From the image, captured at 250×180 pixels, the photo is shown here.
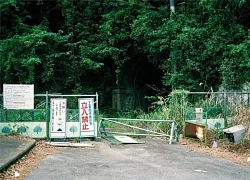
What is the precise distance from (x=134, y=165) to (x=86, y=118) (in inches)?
133

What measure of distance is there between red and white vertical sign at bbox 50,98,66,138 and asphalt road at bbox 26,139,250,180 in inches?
39.0

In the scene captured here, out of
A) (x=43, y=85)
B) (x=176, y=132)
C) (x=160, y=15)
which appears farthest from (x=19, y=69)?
(x=176, y=132)

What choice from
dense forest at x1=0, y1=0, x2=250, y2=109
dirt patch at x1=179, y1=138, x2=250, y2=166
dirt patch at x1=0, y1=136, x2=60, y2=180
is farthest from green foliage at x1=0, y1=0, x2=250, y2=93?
dirt patch at x1=0, y1=136, x2=60, y2=180

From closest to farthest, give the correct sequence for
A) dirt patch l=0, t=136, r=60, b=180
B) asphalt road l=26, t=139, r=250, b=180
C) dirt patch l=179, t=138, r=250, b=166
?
dirt patch l=0, t=136, r=60, b=180 < asphalt road l=26, t=139, r=250, b=180 < dirt patch l=179, t=138, r=250, b=166

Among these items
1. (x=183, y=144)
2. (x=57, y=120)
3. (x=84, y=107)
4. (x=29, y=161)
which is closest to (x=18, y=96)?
(x=57, y=120)

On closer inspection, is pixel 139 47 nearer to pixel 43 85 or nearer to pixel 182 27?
pixel 182 27

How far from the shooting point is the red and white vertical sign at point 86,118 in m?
9.98

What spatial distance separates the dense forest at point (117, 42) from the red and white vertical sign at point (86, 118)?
5588 mm

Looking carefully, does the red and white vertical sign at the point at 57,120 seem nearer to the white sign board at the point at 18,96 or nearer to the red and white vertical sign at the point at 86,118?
the red and white vertical sign at the point at 86,118

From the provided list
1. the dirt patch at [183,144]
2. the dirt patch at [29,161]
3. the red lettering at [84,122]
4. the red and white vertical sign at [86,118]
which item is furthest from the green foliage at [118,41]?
the dirt patch at [29,161]

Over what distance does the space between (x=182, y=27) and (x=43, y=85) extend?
24.8ft

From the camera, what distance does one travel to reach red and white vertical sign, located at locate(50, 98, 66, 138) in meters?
9.78

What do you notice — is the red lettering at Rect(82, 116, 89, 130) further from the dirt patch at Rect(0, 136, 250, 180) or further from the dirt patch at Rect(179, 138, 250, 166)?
the dirt patch at Rect(179, 138, 250, 166)

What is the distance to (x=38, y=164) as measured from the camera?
6.94 metres
